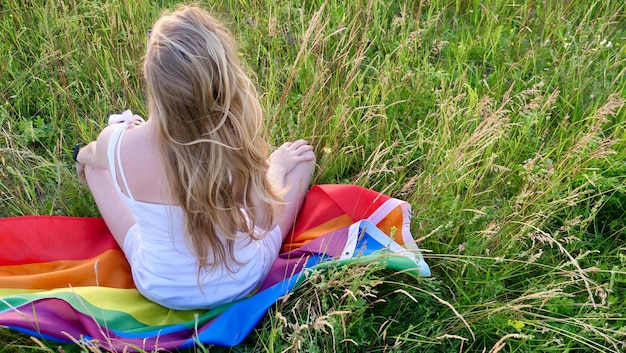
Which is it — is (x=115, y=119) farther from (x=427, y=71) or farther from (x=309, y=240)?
(x=427, y=71)

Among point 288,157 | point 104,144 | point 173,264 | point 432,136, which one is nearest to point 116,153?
point 104,144

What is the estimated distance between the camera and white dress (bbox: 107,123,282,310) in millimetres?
1840

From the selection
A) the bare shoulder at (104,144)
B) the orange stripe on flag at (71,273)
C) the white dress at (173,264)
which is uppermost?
the bare shoulder at (104,144)

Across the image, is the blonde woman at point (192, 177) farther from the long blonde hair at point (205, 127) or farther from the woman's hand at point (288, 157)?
the woman's hand at point (288, 157)

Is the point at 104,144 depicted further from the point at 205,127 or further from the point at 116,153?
the point at 205,127

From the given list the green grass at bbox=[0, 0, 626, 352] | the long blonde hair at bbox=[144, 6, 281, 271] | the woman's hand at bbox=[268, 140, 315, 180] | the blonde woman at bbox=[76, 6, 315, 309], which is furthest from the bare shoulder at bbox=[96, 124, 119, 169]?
→ the woman's hand at bbox=[268, 140, 315, 180]

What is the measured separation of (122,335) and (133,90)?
1.47 meters

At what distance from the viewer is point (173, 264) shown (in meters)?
1.95

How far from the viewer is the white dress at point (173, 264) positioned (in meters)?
1.84

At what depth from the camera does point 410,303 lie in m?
2.09

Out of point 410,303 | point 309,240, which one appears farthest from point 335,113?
point 410,303

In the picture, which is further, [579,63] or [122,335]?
[579,63]

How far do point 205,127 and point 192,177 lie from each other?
0.54 feet

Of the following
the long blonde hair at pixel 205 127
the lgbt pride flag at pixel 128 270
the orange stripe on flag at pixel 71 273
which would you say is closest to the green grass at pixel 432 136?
the lgbt pride flag at pixel 128 270
